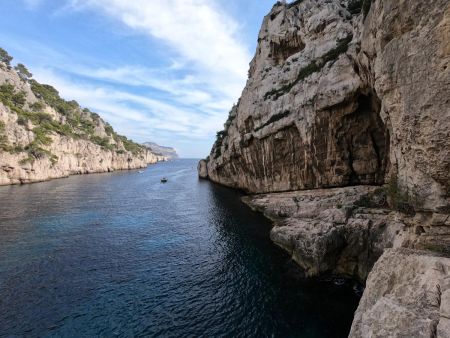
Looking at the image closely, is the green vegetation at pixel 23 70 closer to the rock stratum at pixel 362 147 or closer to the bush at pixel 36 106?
the bush at pixel 36 106

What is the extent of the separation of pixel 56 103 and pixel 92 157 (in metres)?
32.8

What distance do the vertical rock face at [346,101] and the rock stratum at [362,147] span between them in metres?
0.10

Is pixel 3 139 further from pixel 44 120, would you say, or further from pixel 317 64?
pixel 317 64

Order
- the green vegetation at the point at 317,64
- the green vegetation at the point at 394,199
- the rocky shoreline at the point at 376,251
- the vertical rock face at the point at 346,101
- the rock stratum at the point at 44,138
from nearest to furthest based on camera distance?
the rocky shoreline at the point at 376,251
the vertical rock face at the point at 346,101
the green vegetation at the point at 394,199
the green vegetation at the point at 317,64
the rock stratum at the point at 44,138

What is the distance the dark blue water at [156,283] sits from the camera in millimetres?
16406

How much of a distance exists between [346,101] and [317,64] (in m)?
8.68

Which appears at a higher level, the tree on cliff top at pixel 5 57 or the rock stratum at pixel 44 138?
the tree on cliff top at pixel 5 57

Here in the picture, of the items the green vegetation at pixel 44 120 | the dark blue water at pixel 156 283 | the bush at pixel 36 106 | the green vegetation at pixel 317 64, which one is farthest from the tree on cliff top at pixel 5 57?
A: the green vegetation at pixel 317 64

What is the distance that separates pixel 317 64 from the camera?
3488cm

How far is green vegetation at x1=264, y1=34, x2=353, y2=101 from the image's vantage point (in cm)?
3184

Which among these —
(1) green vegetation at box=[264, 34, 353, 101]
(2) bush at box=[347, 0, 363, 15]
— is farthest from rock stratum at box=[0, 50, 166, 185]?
(2) bush at box=[347, 0, 363, 15]

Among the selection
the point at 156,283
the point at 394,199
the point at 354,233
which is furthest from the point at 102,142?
the point at 394,199

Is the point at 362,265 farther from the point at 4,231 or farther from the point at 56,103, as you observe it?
the point at 56,103

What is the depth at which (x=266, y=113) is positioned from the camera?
43.4 m
